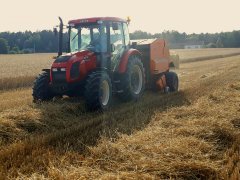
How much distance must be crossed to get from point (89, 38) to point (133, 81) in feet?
5.91

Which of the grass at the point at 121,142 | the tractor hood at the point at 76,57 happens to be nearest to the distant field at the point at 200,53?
the tractor hood at the point at 76,57

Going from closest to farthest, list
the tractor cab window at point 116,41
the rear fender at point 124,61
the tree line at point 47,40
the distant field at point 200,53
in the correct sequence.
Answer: the tractor cab window at point 116,41 → the rear fender at point 124,61 → the distant field at point 200,53 → the tree line at point 47,40

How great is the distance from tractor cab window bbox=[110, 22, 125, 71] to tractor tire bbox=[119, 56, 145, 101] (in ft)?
1.17

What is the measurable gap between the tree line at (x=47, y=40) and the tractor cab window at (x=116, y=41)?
53.4m

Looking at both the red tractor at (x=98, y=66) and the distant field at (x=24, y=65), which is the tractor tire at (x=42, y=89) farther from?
the distant field at (x=24, y=65)

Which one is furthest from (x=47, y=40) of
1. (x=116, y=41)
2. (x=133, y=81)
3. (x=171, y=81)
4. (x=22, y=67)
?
(x=116, y=41)

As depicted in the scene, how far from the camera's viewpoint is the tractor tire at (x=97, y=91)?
7.85 meters

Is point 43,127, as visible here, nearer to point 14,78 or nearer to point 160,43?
point 160,43

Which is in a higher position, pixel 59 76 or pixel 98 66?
pixel 98 66

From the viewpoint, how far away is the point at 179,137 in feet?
18.6

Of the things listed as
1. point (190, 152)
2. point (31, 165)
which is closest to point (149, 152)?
point (190, 152)

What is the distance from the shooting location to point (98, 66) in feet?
29.0

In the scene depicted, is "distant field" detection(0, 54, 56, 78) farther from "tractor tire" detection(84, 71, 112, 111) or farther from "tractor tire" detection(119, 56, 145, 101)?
"tractor tire" detection(84, 71, 112, 111)

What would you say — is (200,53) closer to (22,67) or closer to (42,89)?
(22,67)
